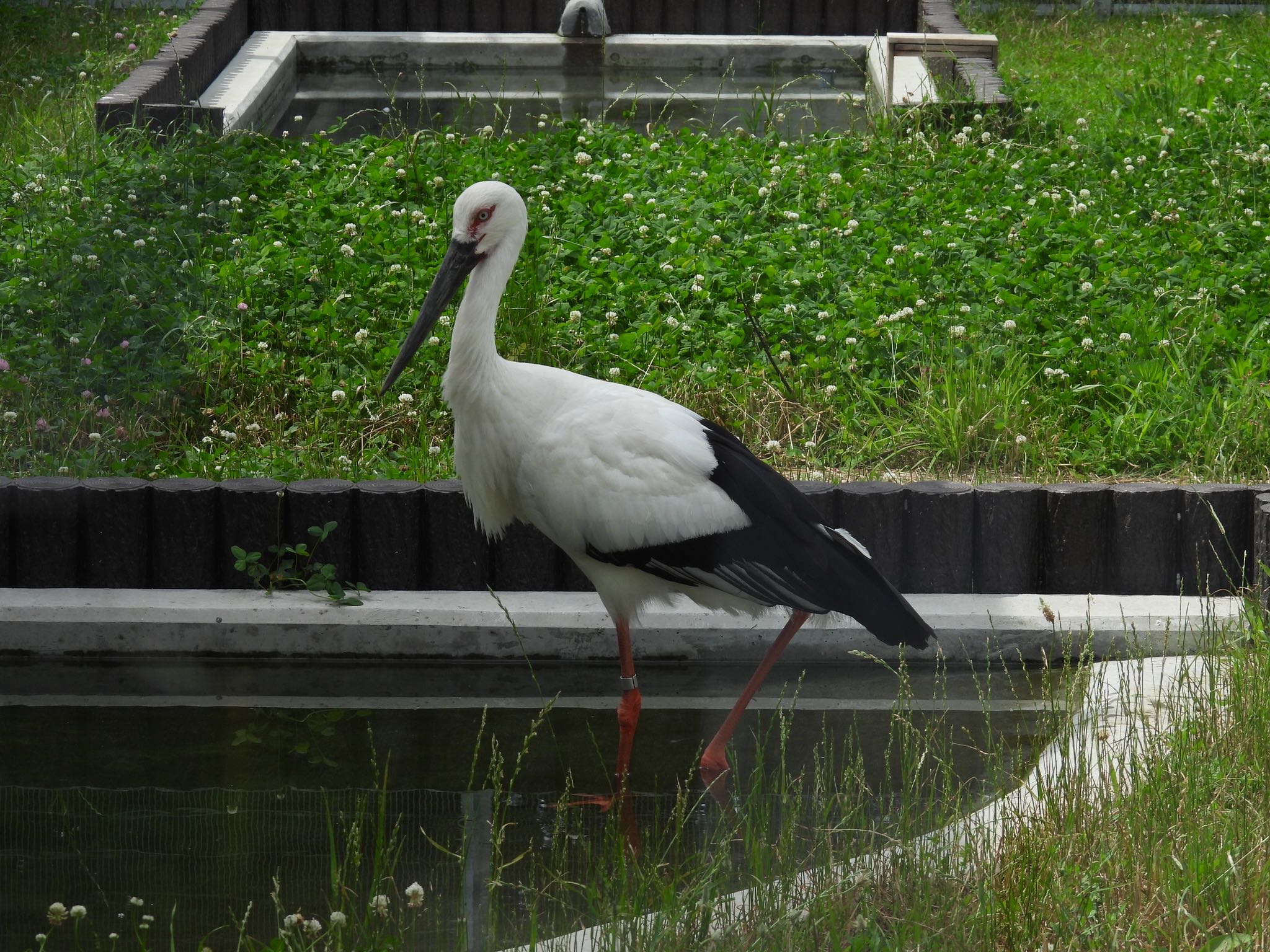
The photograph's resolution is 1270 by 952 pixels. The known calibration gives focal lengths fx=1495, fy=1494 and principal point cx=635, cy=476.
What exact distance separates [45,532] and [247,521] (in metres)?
0.57

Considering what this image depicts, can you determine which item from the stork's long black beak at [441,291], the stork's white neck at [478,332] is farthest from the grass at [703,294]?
the stork's white neck at [478,332]

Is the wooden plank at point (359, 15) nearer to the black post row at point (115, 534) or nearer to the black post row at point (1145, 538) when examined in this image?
the black post row at point (115, 534)

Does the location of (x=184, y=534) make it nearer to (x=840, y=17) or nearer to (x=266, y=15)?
(x=266, y=15)

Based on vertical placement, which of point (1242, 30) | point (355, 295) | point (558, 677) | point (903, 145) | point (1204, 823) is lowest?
point (558, 677)

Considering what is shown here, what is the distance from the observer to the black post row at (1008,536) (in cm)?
434

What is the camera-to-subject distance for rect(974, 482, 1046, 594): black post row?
4.34 metres

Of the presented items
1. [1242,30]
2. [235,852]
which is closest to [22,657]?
[235,852]

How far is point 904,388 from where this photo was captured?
541 cm

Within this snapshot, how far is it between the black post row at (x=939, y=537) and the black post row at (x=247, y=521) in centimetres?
183

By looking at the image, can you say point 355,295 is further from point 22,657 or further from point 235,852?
point 235,852

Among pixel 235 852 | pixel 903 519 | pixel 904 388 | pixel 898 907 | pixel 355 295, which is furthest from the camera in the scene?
pixel 355 295

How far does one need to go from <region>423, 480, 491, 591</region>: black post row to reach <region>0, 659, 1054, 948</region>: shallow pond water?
0.29m

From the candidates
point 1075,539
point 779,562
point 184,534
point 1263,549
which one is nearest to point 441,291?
point 184,534

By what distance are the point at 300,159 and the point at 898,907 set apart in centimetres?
612
